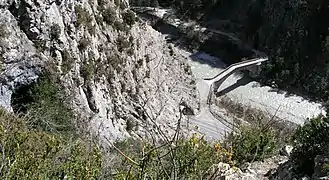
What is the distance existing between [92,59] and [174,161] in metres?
18.2

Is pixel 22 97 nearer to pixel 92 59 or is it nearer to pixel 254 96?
pixel 92 59

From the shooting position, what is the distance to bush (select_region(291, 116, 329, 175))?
383 inches

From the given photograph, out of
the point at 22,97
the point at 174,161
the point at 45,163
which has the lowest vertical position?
the point at 22,97

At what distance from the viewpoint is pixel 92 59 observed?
2175cm

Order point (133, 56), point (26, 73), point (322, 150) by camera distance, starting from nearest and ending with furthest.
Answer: point (322, 150)
point (26, 73)
point (133, 56)

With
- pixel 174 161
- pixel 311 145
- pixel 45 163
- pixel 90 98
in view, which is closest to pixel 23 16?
pixel 90 98

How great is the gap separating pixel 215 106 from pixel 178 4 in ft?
72.1

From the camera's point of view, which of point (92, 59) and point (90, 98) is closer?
point (90, 98)

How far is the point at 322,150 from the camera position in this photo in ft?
32.2

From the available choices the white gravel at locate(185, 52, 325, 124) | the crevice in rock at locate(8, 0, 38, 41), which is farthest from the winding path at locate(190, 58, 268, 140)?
the crevice in rock at locate(8, 0, 38, 41)

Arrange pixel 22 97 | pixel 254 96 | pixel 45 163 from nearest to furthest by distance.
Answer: pixel 45 163, pixel 22 97, pixel 254 96

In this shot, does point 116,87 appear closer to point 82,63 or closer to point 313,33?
point 82,63

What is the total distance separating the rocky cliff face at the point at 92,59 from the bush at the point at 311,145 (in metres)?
4.64

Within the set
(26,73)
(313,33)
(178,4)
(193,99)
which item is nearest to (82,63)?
(26,73)
